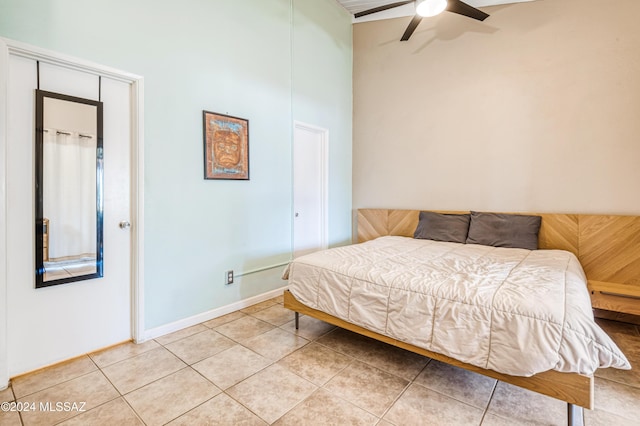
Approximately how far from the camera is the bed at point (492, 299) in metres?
1.33

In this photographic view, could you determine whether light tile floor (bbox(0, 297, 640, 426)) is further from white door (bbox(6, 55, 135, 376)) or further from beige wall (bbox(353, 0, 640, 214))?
beige wall (bbox(353, 0, 640, 214))

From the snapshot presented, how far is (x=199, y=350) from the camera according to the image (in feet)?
7.11

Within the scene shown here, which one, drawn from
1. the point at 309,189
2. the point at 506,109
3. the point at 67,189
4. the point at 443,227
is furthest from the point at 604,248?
the point at 67,189

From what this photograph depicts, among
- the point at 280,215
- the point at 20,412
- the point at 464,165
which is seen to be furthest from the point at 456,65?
the point at 20,412

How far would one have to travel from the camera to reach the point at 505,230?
3.08m

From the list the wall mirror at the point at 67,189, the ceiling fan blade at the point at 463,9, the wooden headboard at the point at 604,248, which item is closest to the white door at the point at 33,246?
the wall mirror at the point at 67,189

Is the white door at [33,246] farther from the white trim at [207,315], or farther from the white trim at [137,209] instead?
the white trim at [207,315]

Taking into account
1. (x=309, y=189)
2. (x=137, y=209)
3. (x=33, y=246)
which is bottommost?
(x=33, y=246)

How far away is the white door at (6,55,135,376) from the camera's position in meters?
1.80

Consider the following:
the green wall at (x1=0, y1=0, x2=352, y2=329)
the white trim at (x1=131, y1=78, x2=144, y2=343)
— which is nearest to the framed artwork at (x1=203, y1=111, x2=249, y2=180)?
the green wall at (x1=0, y1=0, x2=352, y2=329)

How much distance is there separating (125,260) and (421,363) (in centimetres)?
223

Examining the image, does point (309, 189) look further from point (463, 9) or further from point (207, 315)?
point (463, 9)

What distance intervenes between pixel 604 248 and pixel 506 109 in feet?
5.34

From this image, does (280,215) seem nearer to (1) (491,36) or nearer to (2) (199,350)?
(2) (199,350)
